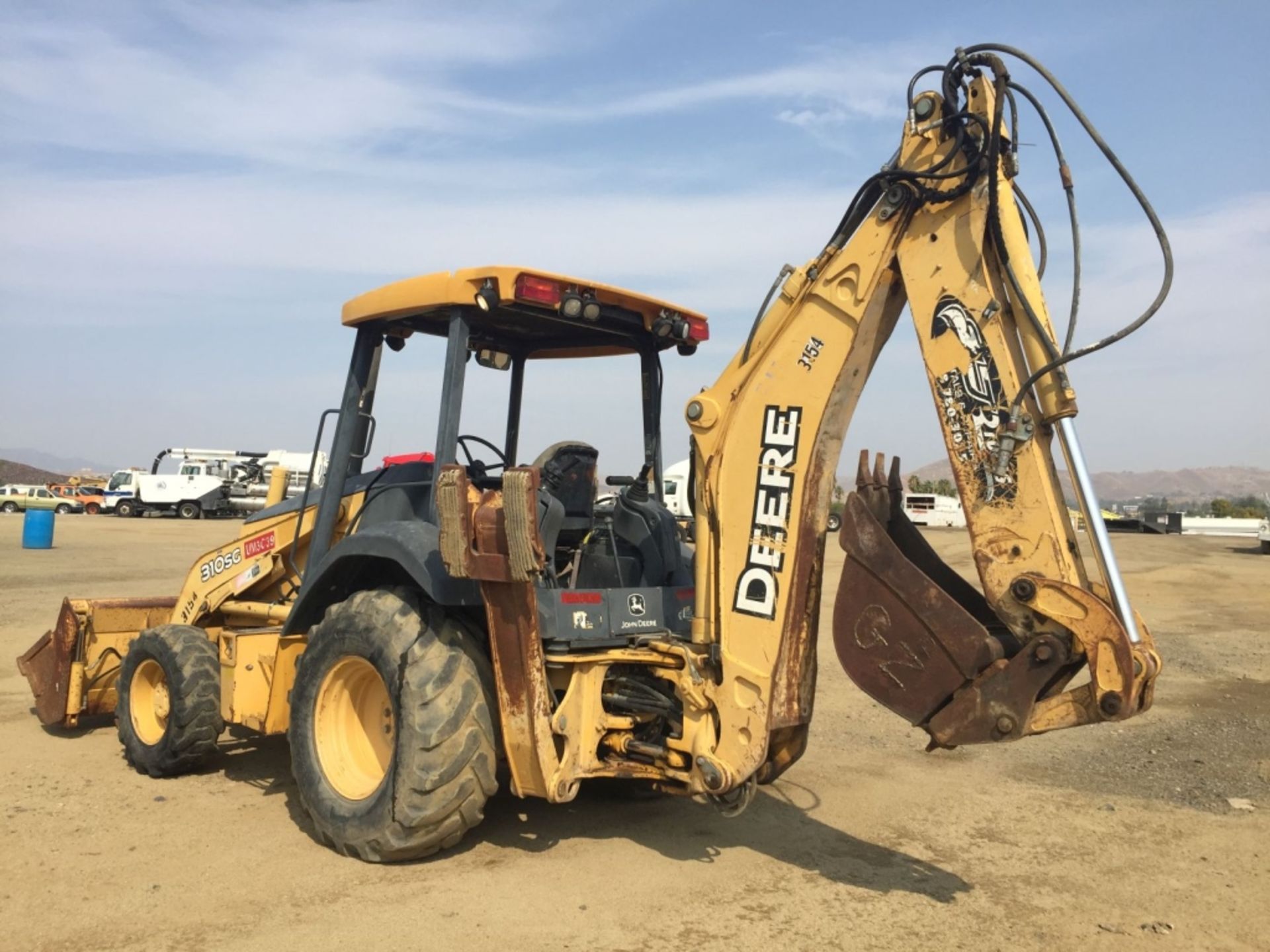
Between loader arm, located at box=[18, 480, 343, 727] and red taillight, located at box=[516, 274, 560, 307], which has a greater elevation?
red taillight, located at box=[516, 274, 560, 307]

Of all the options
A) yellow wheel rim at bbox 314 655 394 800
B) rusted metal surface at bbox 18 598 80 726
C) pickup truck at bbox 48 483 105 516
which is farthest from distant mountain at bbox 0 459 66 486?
yellow wheel rim at bbox 314 655 394 800

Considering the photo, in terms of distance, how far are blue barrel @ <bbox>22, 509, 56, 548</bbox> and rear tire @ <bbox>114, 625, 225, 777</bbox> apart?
19.0 m

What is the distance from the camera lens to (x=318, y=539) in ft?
20.1

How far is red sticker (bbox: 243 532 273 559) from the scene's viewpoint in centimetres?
672

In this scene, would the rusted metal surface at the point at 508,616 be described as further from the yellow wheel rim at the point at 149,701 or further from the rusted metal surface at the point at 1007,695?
the yellow wheel rim at the point at 149,701

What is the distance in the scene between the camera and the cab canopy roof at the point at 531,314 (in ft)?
17.1

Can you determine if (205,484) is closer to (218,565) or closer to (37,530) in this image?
(37,530)

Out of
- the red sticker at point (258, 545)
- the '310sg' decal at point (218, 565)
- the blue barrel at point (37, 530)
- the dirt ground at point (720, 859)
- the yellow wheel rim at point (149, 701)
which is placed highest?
the red sticker at point (258, 545)

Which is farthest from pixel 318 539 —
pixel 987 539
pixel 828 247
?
pixel 987 539

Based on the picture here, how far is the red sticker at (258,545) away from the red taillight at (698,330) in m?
2.79

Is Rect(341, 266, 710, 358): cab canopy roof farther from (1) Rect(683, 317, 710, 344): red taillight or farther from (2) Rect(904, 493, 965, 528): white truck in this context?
(2) Rect(904, 493, 965, 528): white truck

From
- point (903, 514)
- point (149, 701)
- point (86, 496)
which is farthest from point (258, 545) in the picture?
point (86, 496)

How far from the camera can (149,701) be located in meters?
6.96

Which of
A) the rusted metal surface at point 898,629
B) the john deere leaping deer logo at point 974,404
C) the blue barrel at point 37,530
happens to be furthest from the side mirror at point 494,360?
the blue barrel at point 37,530
